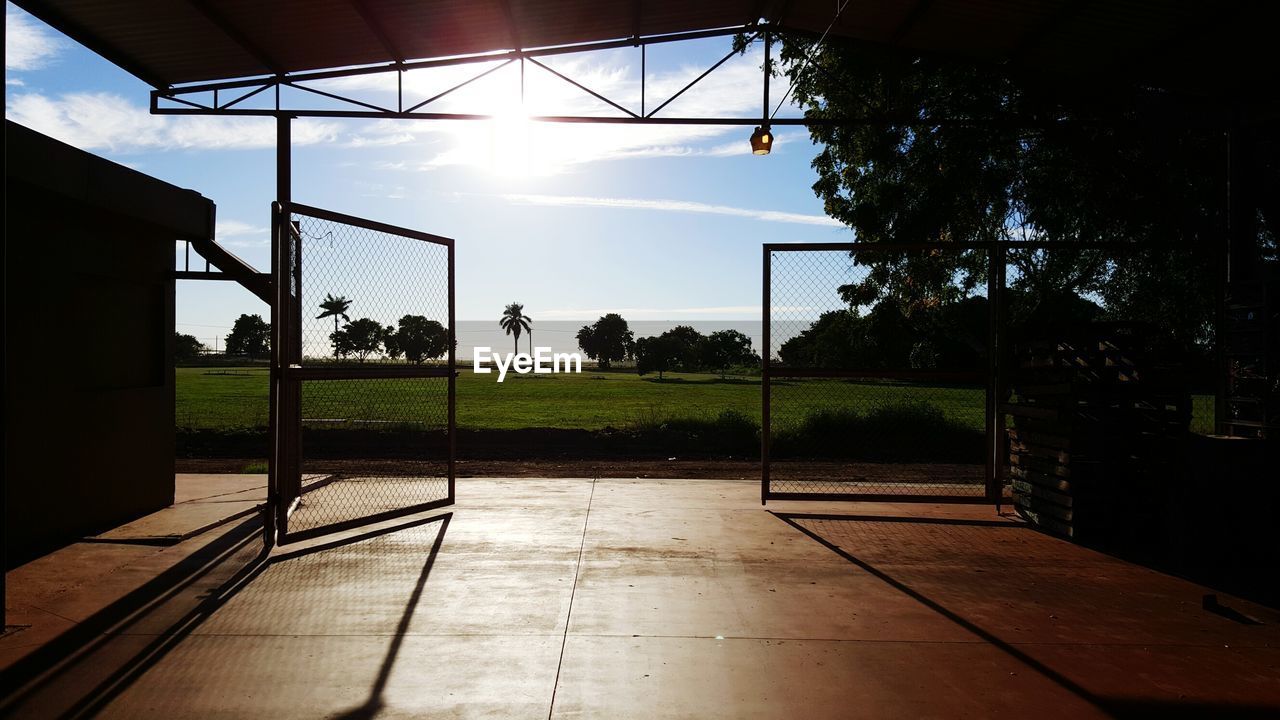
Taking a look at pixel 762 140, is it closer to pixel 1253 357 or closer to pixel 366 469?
pixel 1253 357

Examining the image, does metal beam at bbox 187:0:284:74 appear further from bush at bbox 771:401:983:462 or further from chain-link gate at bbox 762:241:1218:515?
bush at bbox 771:401:983:462

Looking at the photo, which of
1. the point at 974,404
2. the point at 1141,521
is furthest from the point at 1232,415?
the point at 974,404

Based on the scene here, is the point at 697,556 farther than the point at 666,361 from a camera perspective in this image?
No

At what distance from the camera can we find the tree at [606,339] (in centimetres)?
10150

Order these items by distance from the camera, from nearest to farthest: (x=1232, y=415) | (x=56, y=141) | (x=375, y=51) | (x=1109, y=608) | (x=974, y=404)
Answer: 1. (x=1109, y=608)
2. (x=56, y=141)
3. (x=1232, y=415)
4. (x=375, y=51)
5. (x=974, y=404)

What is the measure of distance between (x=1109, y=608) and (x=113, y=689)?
591 centimetres

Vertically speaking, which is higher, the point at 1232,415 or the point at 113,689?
the point at 1232,415

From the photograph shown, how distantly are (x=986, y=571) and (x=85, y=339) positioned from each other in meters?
7.92

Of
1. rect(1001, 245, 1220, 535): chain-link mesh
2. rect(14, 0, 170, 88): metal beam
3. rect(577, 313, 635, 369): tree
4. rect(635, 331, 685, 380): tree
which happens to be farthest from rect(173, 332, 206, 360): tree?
rect(1001, 245, 1220, 535): chain-link mesh

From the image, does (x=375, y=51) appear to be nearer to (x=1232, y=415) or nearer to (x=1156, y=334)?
(x=1156, y=334)

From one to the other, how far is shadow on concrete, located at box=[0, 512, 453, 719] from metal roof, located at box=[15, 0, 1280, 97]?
5181 mm

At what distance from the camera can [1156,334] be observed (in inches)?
313

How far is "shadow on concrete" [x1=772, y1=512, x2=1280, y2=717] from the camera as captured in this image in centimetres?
411

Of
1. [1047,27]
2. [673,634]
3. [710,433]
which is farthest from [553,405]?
[673,634]
